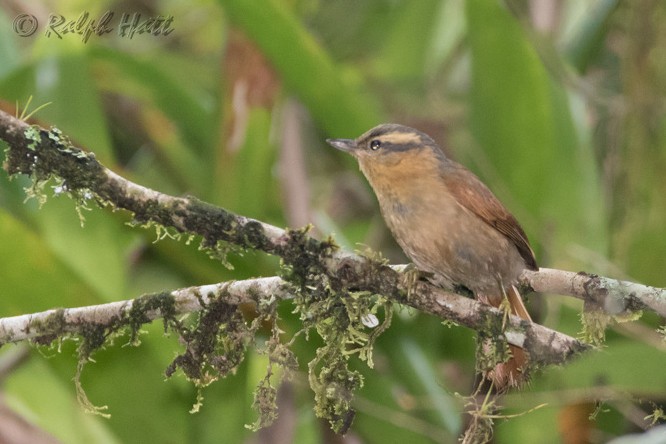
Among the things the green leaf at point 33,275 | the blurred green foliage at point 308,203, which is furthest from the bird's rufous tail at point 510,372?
the green leaf at point 33,275

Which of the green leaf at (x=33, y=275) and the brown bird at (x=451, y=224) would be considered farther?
the green leaf at (x=33, y=275)

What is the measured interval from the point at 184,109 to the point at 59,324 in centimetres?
243

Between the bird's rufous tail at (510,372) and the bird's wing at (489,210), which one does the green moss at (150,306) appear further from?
the bird's wing at (489,210)

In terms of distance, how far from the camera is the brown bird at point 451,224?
2.82m

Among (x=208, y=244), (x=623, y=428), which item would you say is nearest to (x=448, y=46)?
(x=623, y=428)

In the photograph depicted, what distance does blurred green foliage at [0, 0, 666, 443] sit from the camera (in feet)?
11.8

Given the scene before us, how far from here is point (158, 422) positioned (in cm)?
365

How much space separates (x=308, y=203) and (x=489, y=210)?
Result: 162 centimetres

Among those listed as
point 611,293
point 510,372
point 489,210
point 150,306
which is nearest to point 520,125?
point 489,210

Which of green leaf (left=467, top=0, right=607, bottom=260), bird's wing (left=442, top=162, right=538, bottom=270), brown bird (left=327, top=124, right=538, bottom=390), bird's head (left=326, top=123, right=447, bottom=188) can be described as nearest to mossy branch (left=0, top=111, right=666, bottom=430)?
brown bird (left=327, top=124, right=538, bottom=390)

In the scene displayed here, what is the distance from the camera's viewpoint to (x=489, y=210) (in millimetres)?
3012

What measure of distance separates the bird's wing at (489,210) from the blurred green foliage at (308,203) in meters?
0.49

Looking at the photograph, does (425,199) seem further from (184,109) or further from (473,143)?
(184,109)

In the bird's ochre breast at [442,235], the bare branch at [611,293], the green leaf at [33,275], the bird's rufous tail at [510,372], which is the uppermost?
the bare branch at [611,293]
